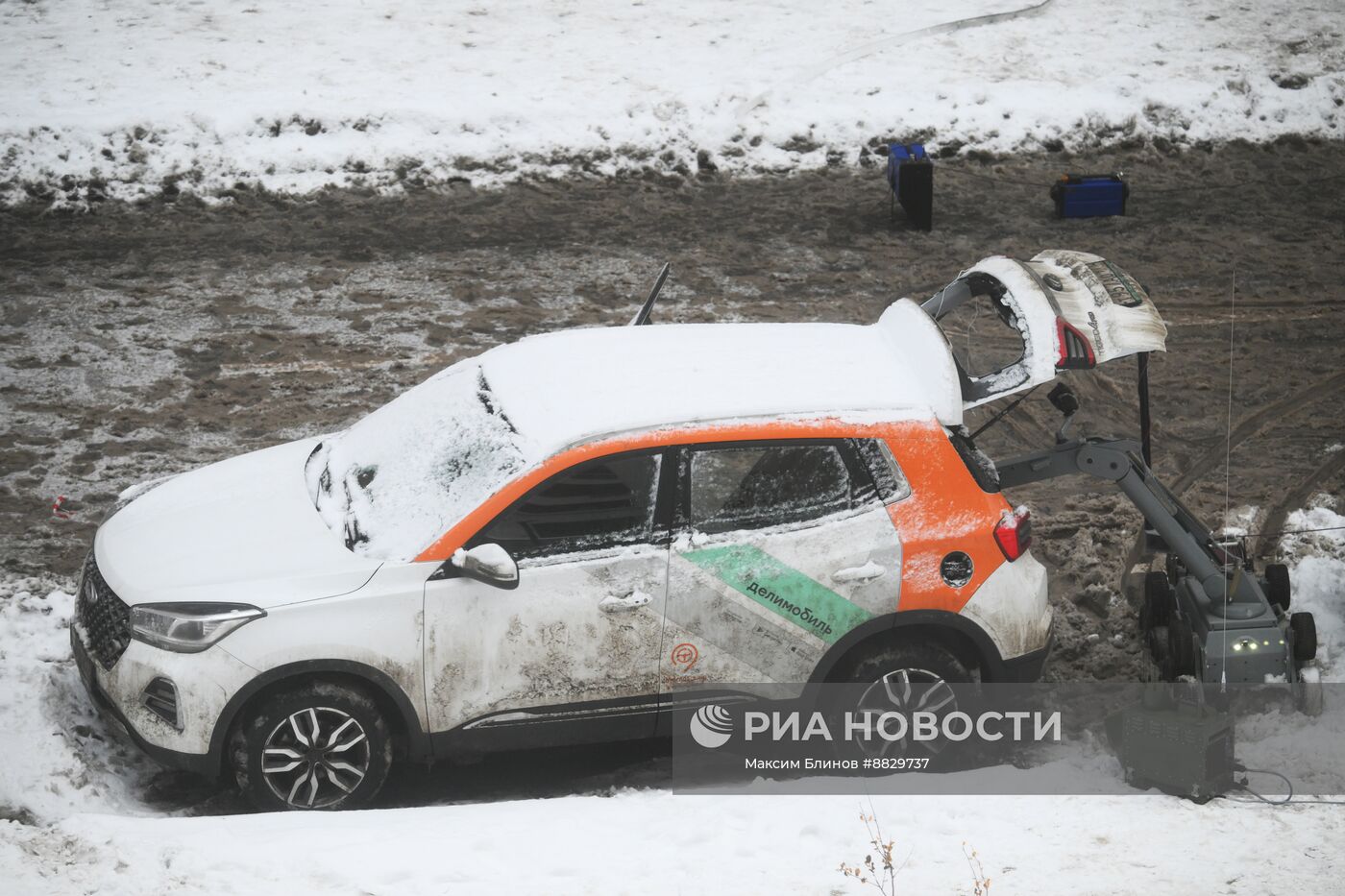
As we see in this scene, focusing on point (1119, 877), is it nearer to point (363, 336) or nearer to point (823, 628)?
point (823, 628)

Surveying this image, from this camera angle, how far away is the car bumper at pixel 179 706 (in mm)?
5785

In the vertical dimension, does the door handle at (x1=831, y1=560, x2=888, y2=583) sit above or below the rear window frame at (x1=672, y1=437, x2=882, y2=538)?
below

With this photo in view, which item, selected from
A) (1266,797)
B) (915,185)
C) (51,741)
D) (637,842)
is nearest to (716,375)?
(637,842)

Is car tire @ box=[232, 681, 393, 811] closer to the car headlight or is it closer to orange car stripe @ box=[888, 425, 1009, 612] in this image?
the car headlight

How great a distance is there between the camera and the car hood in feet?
19.5

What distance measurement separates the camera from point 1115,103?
16609 mm

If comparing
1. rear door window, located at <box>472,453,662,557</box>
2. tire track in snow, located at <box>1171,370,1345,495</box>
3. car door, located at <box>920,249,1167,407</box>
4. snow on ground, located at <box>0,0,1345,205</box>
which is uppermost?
snow on ground, located at <box>0,0,1345,205</box>

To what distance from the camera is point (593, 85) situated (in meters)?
16.7

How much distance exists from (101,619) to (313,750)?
1.15m

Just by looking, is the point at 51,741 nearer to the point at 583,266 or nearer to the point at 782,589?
the point at 782,589

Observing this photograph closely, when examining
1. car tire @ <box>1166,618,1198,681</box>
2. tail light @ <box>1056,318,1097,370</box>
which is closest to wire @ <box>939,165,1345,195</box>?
car tire @ <box>1166,618,1198,681</box>

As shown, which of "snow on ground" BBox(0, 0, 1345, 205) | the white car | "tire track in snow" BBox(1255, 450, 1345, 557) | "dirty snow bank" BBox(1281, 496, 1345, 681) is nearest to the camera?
the white car

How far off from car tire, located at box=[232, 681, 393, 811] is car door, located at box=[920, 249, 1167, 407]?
10.4 feet

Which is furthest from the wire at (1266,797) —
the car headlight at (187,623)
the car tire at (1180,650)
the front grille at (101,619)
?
the front grille at (101,619)
